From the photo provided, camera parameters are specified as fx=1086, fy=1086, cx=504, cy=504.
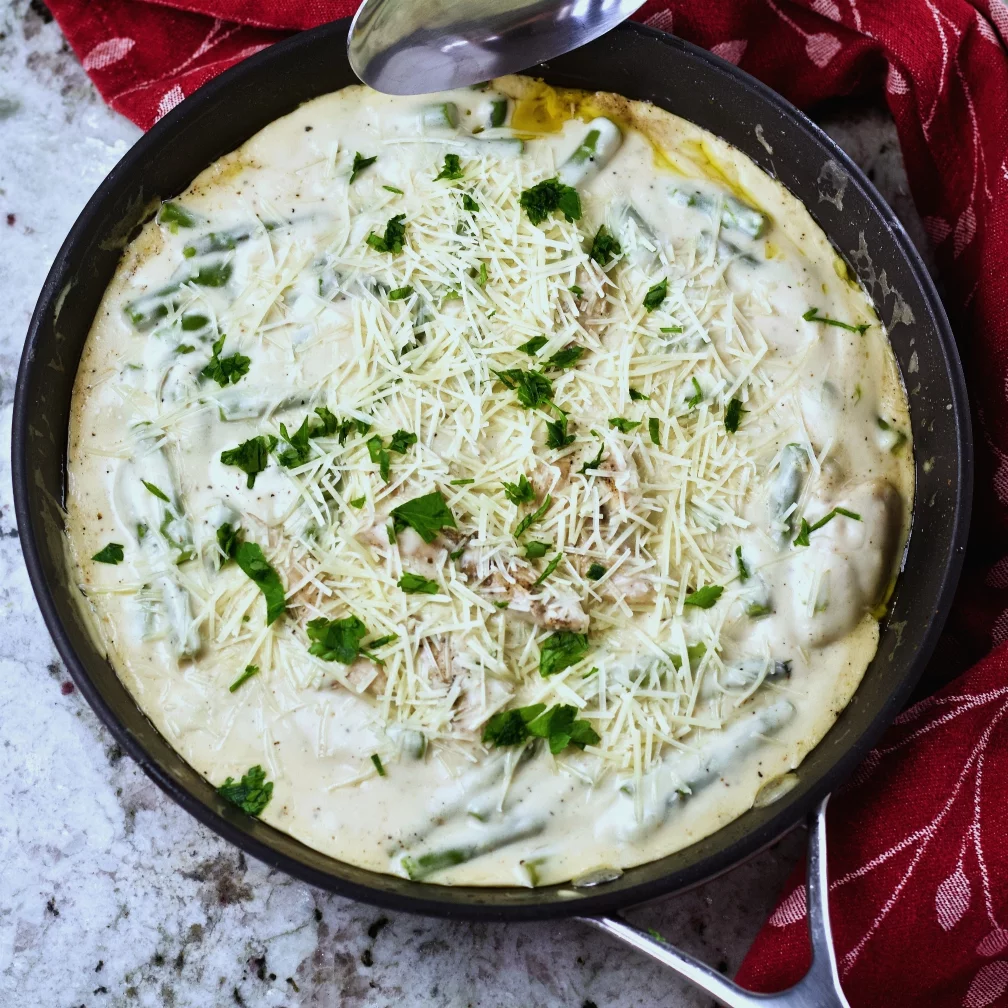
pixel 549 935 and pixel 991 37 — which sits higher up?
pixel 991 37

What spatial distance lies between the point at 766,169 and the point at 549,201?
2.14 ft

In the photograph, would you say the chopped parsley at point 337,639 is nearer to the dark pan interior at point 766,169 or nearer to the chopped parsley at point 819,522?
the dark pan interior at point 766,169

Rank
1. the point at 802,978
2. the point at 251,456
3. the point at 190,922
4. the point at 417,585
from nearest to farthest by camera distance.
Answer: the point at 802,978 < the point at 417,585 < the point at 251,456 < the point at 190,922

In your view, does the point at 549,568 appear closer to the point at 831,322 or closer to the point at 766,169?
the point at 831,322

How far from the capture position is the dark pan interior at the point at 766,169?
90.0 inches

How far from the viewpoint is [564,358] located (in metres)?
2.51

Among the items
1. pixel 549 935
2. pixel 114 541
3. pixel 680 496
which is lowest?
pixel 549 935

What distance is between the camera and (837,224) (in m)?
2.83

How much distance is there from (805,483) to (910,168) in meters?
1.05

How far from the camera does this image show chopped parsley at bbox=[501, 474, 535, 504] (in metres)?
2.40

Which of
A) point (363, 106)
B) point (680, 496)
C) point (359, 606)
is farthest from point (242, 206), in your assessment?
point (680, 496)

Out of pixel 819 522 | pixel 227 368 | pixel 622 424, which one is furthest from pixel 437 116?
pixel 819 522

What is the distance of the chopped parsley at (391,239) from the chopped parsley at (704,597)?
3.50 ft

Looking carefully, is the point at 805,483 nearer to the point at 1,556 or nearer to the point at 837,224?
the point at 837,224
